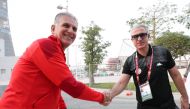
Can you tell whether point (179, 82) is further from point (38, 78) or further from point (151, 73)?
point (38, 78)

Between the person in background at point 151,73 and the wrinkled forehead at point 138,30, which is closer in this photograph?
the person in background at point 151,73

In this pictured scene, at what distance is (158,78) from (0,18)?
11142 centimetres

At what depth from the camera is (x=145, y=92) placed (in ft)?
13.2

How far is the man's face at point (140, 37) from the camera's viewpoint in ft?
13.8

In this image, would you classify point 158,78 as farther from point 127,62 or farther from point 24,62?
point 24,62

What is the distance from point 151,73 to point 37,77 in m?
1.63

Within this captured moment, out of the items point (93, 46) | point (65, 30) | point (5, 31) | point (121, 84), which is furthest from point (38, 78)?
point (5, 31)

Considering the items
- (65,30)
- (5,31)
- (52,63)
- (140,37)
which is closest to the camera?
(52,63)

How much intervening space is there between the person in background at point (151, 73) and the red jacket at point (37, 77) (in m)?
1.20

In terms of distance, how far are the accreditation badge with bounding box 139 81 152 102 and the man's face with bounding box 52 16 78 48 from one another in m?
1.25

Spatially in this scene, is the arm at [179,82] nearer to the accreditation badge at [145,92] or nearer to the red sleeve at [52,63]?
the accreditation badge at [145,92]

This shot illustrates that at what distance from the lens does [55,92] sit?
2.95m

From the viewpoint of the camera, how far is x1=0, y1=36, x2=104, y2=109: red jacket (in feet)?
9.11

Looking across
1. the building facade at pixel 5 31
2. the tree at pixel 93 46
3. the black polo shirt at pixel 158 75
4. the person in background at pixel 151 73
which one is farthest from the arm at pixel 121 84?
the building facade at pixel 5 31
